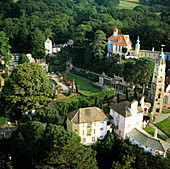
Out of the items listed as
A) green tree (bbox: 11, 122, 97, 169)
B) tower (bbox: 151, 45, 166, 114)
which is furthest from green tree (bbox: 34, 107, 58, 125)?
tower (bbox: 151, 45, 166, 114)

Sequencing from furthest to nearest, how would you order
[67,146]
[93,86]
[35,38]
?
[35,38], [93,86], [67,146]

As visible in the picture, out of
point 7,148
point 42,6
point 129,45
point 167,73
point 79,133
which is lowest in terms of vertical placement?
point 7,148

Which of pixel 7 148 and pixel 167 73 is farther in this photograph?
pixel 167 73

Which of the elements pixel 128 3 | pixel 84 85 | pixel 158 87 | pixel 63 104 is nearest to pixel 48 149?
pixel 63 104

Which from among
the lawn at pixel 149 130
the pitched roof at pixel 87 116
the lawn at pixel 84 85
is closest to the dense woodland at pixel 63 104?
the pitched roof at pixel 87 116

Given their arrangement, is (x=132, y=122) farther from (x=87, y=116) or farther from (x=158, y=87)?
(x=158, y=87)

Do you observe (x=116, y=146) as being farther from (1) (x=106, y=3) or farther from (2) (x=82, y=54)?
(1) (x=106, y=3)

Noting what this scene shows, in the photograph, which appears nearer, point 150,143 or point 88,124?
point 150,143

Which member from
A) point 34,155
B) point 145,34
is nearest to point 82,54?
point 145,34
